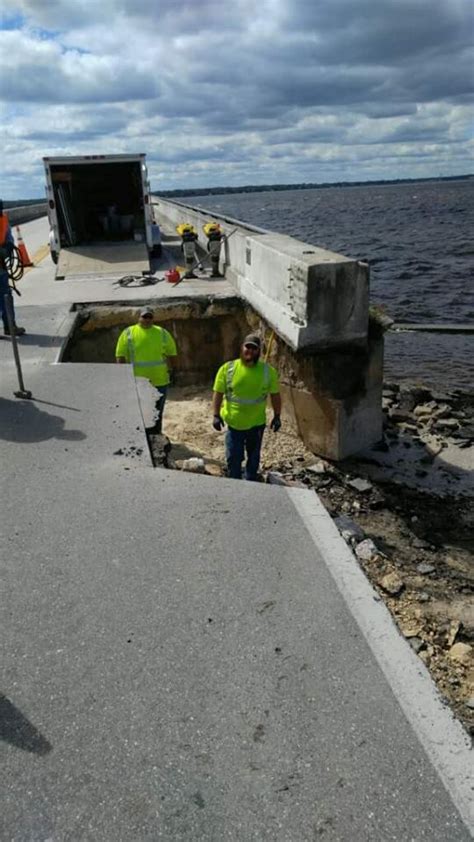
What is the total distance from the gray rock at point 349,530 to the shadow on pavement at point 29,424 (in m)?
2.79

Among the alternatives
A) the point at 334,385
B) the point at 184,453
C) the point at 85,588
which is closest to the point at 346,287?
the point at 334,385

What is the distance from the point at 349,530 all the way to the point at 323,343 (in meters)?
2.75

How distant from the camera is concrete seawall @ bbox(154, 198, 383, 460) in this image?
7.94 metres

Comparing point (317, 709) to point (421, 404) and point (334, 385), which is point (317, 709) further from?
point (421, 404)

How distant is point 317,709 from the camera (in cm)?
292

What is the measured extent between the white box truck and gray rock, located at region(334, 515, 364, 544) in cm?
932

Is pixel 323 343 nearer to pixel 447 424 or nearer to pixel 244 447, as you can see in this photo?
pixel 244 447

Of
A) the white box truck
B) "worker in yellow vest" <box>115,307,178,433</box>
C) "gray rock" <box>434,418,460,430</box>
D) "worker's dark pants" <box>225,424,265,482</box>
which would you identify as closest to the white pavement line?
"worker's dark pants" <box>225,424,265,482</box>

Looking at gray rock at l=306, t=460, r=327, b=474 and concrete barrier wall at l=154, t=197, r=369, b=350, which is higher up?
concrete barrier wall at l=154, t=197, r=369, b=350

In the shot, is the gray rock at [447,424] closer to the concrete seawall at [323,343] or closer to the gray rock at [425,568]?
the concrete seawall at [323,343]

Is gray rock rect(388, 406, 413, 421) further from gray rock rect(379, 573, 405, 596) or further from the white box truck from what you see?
the white box truck

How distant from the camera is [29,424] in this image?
6.27m

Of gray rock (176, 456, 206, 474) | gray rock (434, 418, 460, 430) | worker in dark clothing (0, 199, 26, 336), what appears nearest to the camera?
gray rock (176, 456, 206, 474)

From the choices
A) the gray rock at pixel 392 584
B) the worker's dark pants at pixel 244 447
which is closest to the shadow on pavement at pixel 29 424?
the worker's dark pants at pixel 244 447
